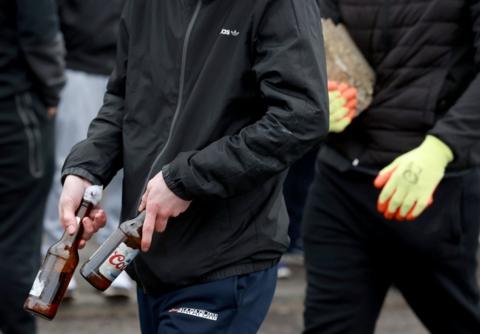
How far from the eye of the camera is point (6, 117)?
410cm

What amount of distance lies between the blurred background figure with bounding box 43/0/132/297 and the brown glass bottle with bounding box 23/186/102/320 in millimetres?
2520

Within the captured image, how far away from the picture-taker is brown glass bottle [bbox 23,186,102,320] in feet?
8.38

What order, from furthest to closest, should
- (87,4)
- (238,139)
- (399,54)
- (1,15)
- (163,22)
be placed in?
1. (87,4)
2. (1,15)
3. (399,54)
4. (163,22)
5. (238,139)

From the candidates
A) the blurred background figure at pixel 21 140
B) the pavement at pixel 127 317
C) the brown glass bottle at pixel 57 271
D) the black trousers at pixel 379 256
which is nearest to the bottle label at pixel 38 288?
the brown glass bottle at pixel 57 271

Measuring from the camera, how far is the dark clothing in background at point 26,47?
4.11m

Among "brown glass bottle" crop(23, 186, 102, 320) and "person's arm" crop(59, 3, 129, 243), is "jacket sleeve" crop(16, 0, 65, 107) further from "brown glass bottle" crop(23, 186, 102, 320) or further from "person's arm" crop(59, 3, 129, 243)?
"brown glass bottle" crop(23, 186, 102, 320)

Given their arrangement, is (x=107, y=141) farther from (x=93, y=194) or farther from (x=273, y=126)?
(x=273, y=126)

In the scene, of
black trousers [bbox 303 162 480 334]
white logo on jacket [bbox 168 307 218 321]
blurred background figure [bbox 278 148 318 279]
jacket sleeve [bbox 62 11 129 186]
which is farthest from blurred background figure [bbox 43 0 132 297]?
white logo on jacket [bbox 168 307 218 321]

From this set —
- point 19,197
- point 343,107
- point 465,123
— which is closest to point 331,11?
point 343,107

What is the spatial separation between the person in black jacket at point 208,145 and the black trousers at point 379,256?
64 centimetres

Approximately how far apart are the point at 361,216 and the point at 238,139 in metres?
0.99

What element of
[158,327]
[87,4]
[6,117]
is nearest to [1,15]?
[6,117]

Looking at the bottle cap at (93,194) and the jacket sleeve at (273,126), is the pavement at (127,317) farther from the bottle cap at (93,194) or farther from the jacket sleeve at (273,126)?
the jacket sleeve at (273,126)

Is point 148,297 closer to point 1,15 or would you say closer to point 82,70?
point 1,15
